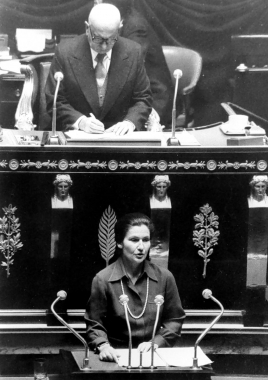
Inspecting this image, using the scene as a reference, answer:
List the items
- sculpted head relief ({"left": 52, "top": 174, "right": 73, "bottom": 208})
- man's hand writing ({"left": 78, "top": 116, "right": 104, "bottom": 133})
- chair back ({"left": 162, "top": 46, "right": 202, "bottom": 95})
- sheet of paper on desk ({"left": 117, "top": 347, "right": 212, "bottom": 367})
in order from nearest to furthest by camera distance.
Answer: sheet of paper on desk ({"left": 117, "top": 347, "right": 212, "bottom": 367}) → sculpted head relief ({"left": 52, "top": 174, "right": 73, "bottom": 208}) → man's hand writing ({"left": 78, "top": 116, "right": 104, "bottom": 133}) → chair back ({"left": 162, "top": 46, "right": 202, "bottom": 95})

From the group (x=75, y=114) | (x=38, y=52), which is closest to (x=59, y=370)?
(x=75, y=114)

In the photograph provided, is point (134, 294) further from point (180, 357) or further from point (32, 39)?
point (32, 39)

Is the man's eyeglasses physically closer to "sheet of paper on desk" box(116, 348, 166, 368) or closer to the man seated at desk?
the man seated at desk

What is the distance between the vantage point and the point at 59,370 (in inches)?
234

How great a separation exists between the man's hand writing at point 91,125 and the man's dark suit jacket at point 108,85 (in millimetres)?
212


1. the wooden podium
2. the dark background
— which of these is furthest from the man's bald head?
the wooden podium

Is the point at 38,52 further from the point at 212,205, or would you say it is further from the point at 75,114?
the point at 212,205

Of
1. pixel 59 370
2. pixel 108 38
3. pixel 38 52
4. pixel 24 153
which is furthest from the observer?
pixel 38 52

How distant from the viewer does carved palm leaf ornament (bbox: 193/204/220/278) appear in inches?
264

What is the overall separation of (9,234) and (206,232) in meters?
1.03

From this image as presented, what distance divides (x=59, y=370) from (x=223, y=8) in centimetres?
420

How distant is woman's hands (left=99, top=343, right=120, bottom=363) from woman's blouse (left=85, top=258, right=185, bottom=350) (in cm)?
20

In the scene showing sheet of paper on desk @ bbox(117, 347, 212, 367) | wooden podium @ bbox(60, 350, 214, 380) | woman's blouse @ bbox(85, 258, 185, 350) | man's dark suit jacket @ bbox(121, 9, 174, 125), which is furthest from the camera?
man's dark suit jacket @ bbox(121, 9, 174, 125)

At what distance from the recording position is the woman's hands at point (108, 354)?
5.64 meters
